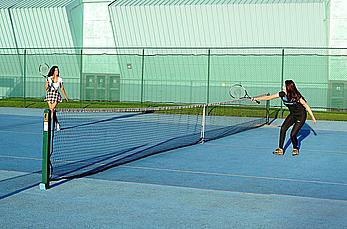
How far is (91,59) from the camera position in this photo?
28.3 metres

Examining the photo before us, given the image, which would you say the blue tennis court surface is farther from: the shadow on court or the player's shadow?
the player's shadow

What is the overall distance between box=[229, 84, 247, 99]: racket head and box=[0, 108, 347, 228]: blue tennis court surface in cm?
1221

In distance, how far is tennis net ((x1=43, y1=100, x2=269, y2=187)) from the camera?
31.7 ft

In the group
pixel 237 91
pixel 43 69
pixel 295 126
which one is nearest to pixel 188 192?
pixel 295 126

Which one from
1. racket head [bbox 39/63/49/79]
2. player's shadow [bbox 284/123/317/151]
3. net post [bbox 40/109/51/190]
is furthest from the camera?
racket head [bbox 39/63/49/79]

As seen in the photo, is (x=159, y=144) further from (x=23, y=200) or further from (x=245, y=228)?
(x=245, y=228)

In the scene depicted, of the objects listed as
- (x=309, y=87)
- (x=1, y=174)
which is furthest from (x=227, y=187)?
(x=309, y=87)

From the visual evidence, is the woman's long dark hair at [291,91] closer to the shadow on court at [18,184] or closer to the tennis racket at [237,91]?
the shadow on court at [18,184]

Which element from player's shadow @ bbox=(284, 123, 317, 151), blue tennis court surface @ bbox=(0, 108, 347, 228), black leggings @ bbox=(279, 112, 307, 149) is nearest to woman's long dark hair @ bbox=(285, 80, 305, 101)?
black leggings @ bbox=(279, 112, 307, 149)

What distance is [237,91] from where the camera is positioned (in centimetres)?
2466

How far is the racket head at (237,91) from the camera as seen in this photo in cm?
2434

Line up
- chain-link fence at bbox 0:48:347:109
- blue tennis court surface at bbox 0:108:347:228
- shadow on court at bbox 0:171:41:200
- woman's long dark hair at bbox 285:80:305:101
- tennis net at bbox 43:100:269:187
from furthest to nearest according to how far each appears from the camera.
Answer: chain-link fence at bbox 0:48:347:109
woman's long dark hair at bbox 285:80:305:101
tennis net at bbox 43:100:269:187
shadow on court at bbox 0:171:41:200
blue tennis court surface at bbox 0:108:347:228

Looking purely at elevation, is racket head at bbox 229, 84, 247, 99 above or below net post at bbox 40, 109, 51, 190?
above

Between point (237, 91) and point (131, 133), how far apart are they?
1031 centimetres
